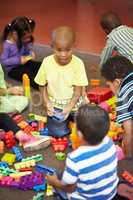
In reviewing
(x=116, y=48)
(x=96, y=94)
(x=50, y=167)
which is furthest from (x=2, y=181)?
(x=116, y=48)

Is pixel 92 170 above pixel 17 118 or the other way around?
above

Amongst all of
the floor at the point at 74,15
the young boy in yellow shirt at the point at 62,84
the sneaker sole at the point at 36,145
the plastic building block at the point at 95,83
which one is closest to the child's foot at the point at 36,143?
the sneaker sole at the point at 36,145

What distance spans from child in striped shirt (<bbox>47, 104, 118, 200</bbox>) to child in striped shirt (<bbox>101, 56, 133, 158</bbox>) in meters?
0.43

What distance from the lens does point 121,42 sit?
8.16ft

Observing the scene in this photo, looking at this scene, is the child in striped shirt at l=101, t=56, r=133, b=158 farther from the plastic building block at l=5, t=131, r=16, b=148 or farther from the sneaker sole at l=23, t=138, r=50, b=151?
the plastic building block at l=5, t=131, r=16, b=148

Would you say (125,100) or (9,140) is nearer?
(125,100)

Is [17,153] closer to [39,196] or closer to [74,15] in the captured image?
[39,196]

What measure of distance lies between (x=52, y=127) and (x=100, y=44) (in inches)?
57.1

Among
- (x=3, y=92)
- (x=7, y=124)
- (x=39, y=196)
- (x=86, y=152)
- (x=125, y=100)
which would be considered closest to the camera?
(x=86, y=152)

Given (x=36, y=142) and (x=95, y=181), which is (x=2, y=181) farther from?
(x=95, y=181)

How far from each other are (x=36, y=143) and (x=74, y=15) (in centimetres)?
241

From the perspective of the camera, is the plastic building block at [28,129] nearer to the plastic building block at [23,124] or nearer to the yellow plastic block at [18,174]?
the plastic building block at [23,124]

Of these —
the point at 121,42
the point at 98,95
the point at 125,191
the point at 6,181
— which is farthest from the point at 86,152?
the point at 121,42

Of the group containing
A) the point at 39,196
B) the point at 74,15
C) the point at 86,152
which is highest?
the point at 74,15
